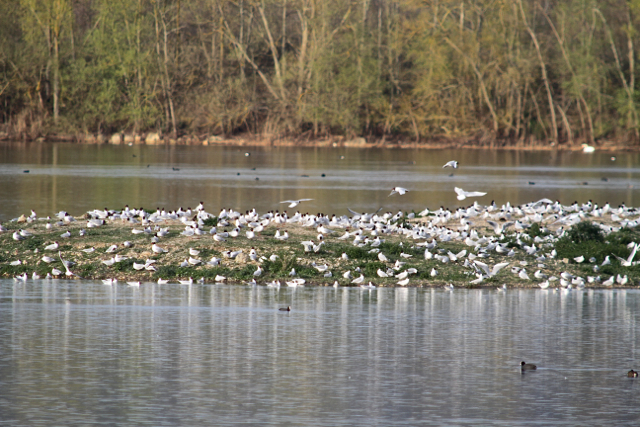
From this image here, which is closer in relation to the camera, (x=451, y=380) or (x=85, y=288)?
(x=451, y=380)

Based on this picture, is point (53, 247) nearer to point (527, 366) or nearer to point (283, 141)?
point (527, 366)

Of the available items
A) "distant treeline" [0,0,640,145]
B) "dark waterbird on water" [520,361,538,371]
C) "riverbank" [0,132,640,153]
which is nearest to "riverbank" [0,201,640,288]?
"dark waterbird on water" [520,361,538,371]

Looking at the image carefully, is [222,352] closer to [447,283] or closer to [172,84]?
[447,283]

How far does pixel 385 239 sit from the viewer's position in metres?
17.7

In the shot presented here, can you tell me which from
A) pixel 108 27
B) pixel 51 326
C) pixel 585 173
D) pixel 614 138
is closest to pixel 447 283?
pixel 51 326

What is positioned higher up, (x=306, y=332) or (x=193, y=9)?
(x=193, y=9)

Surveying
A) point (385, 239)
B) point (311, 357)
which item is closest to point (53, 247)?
point (385, 239)

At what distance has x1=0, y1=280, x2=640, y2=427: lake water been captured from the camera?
302 inches

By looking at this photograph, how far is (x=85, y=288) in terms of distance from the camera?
564 inches

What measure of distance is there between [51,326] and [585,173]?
4161cm

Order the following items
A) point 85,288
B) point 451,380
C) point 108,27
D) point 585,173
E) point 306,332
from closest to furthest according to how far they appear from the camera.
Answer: point 451,380
point 306,332
point 85,288
point 585,173
point 108,27

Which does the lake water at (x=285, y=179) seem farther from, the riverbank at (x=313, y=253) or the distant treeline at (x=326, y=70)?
the distant treeline at (x=326, y=70)

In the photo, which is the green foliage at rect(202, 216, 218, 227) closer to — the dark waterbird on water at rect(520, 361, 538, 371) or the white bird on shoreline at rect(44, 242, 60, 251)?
the white bird on shoreline at rect(44, 242, 60, 251)

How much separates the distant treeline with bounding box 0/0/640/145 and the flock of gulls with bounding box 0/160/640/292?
53870mm
